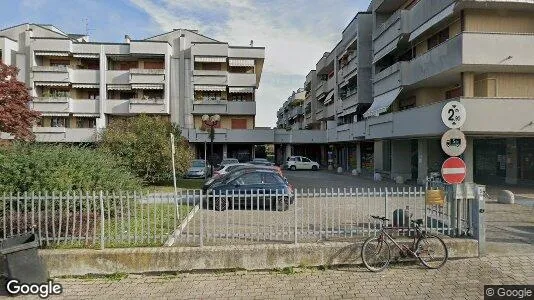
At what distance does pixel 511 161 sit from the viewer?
2045cm

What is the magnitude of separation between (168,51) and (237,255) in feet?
108

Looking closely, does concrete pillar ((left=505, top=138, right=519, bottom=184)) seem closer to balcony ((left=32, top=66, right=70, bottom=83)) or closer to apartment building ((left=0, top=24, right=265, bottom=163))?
apartment building ((left=0, top=24, right=265, bottom=163))

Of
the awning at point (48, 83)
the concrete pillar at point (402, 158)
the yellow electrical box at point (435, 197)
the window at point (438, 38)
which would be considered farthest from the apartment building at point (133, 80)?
the yellow electrical box at point (435, 197)

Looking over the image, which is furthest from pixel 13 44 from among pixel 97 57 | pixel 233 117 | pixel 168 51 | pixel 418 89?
pixel 418 89

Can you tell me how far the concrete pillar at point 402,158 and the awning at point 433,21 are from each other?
718 centimetres

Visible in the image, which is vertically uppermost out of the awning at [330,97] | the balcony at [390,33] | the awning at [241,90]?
the balcony at [390,33]

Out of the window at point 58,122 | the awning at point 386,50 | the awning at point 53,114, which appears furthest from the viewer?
the window at point 58,122

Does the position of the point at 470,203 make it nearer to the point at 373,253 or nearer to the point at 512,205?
the point at 373,253

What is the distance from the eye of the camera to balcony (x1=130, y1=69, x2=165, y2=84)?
3391cm

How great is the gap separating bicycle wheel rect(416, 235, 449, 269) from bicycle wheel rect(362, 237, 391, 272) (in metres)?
0.58

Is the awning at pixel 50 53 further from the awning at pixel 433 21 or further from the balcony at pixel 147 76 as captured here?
the awning at pixel 433 21

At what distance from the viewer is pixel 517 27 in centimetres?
1605

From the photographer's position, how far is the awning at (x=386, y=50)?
21.3 meters

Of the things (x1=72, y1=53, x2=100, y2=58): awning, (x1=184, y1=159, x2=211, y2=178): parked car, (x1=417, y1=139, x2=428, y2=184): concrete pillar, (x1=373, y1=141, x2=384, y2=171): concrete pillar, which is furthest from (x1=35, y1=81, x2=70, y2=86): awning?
(x1=417, y1=139, x2=428, y2=184): concrete pillar
